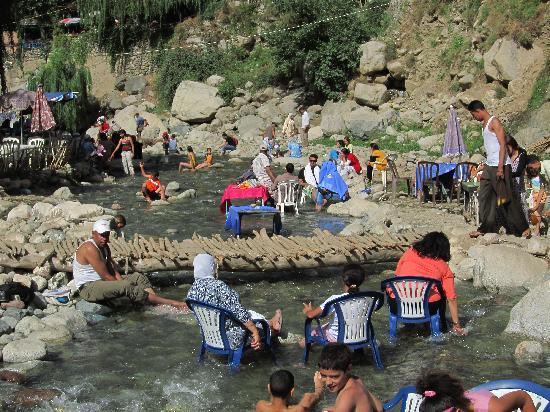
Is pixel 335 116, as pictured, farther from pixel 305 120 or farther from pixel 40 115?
pixel 40 115

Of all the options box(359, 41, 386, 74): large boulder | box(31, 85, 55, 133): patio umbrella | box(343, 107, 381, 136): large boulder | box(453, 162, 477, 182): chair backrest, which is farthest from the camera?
box(359, 41, 386, 74): large boulder

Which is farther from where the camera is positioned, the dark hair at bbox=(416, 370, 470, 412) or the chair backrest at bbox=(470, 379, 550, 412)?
the chair backrest at bbox=(470, 379, 550, 412)

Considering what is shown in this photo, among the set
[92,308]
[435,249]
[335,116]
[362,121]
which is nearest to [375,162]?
[362,121]

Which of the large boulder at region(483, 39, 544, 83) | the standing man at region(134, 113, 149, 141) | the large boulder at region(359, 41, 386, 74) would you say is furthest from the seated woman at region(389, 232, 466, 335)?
the standing man at region(134, 113, 149, 141)

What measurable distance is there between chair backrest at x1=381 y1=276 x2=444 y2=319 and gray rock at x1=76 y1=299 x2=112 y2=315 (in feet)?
11.9

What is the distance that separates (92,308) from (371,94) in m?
22.4

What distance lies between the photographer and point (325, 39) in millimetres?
33719

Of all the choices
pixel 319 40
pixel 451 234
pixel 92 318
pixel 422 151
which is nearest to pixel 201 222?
pixel 451 234

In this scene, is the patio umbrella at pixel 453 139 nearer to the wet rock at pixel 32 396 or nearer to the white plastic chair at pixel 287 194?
the white plastic chair at pixel 287 194

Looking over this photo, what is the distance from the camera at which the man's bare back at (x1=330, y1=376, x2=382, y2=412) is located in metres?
5.44

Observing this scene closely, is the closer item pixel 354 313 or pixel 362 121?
pixel 354 313

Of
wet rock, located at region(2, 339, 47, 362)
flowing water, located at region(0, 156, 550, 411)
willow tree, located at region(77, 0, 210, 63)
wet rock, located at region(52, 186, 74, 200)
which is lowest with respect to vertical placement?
flowing water, located at region(0, 156, 550, 411)

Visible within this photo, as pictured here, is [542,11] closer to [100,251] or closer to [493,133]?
[493,133]

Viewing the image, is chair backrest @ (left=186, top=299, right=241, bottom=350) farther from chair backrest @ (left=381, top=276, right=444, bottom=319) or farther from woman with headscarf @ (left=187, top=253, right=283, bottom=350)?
chair backrest @ (left=381, top=276, right=444, bottom=319)
